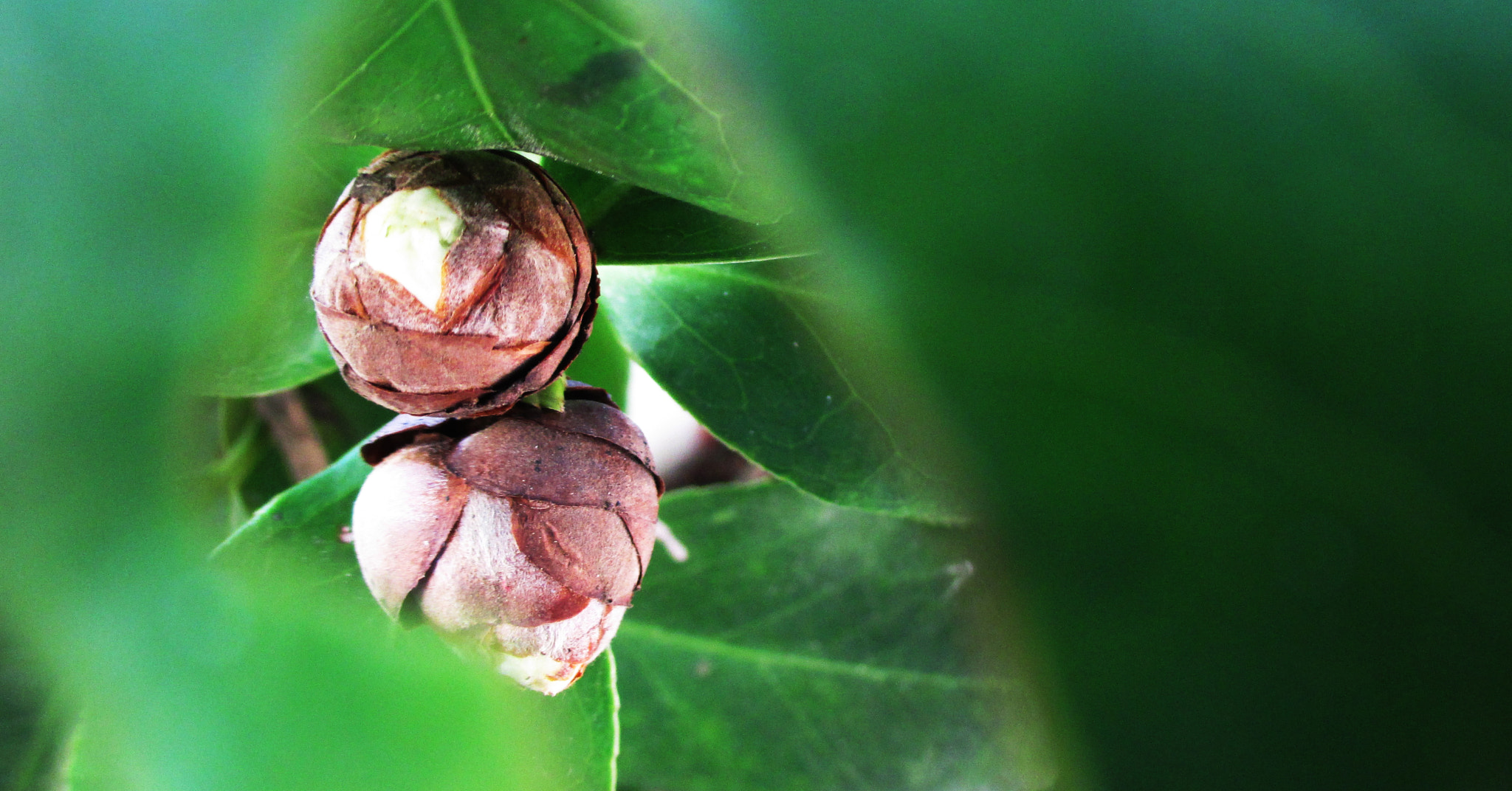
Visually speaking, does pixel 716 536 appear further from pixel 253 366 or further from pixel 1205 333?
pixel 1205 333

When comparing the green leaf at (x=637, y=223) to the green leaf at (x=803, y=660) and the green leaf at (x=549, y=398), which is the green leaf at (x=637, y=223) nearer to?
the green leaf at (x=549, y=398)

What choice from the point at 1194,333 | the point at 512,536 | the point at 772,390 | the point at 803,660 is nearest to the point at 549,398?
the point at 512,536

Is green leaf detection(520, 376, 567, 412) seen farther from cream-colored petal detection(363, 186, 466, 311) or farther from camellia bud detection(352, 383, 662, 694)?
cream-colored petal detection(363, 186, 466, 311)

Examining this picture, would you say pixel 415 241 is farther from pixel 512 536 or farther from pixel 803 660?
pixel 803 660

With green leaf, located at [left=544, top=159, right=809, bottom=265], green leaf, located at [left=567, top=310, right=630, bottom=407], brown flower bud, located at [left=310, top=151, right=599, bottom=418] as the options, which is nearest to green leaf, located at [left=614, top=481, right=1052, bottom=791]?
green leaf, located at [left=567, top=310, right=630, bottom=407]

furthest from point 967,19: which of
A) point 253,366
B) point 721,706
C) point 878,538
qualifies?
point 721,706

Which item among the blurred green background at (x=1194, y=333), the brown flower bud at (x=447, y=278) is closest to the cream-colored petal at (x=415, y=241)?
the brown flower bud at (x=447, y=278)
